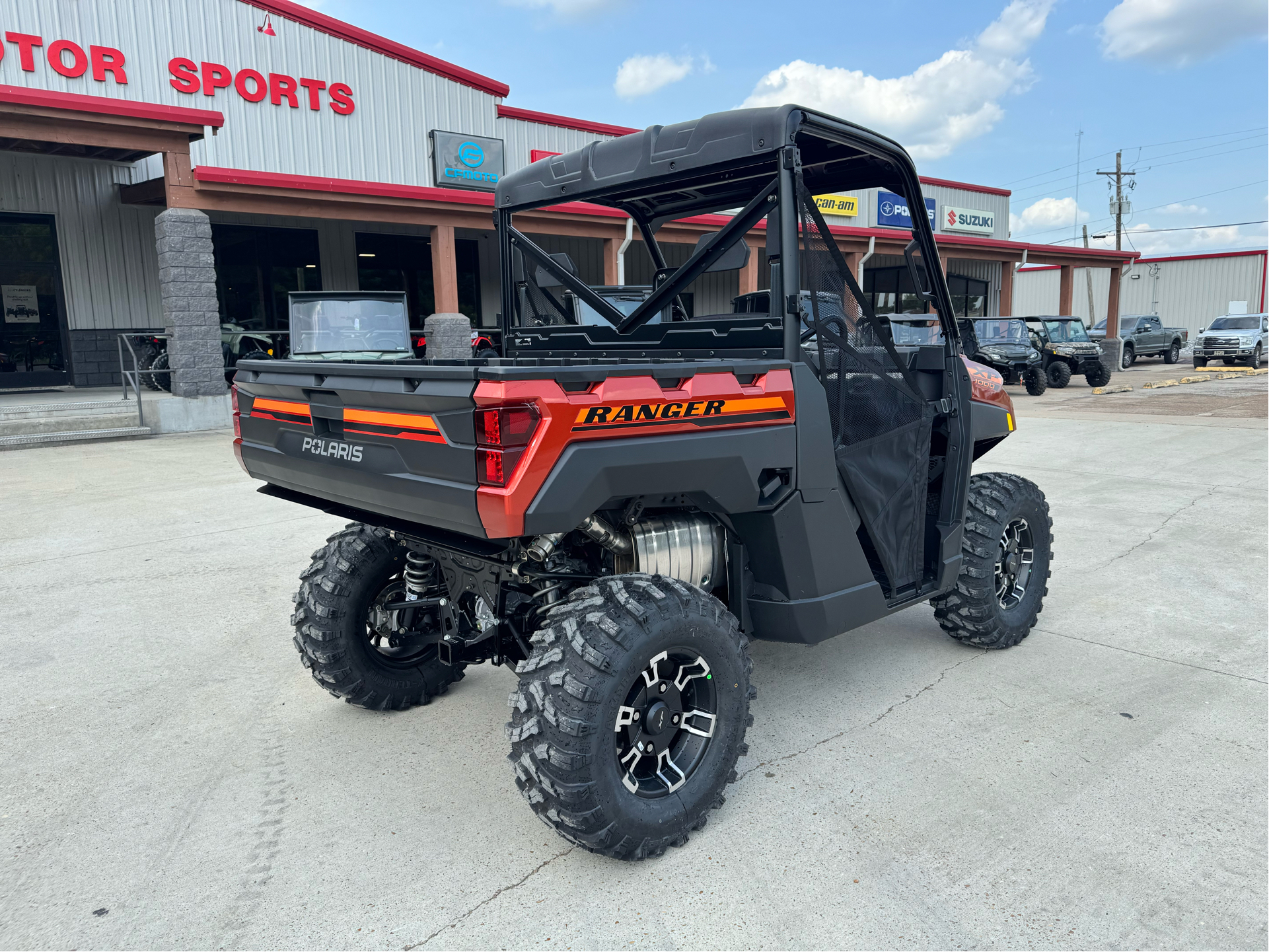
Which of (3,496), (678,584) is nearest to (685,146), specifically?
(678,584)

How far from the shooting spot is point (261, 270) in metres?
20.0

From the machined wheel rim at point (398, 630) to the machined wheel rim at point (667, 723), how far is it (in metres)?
1.19

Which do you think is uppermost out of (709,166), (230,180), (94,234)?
(230,180)

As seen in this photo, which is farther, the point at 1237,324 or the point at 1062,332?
the point at 1237,324

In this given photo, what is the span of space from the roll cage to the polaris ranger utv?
1 cm

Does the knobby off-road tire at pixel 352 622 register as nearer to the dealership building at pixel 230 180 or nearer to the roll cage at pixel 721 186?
the roll cage at pixel 721 186

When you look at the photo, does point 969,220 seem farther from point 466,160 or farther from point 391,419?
point 391,419

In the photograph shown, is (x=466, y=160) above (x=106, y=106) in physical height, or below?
above

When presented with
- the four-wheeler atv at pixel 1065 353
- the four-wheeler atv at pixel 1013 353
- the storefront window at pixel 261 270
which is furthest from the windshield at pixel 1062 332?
the storefront window at pixel 261 270

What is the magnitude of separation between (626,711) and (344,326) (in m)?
11.2

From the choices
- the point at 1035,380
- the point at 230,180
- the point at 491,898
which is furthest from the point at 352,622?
the point at 1035,380

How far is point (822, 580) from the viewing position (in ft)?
9.93

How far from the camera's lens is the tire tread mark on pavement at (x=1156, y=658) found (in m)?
3.93

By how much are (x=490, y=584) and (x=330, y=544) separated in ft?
3.43
